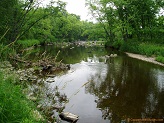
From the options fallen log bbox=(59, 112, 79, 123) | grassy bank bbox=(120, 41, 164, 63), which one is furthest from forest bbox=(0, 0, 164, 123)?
fallen log bbox=(59, 112, 79, 123)

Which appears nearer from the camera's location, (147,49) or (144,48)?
(147,49)

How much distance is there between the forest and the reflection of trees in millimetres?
4265

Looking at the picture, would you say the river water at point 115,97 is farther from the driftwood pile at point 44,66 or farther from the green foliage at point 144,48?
the green foliage at point 144,48

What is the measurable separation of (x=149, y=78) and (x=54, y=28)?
56816 millimetres

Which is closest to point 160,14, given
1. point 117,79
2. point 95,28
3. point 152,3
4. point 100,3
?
point 152,3

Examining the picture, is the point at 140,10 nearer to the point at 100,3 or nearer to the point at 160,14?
the point at 160,14

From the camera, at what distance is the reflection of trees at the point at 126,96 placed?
813 centimetres

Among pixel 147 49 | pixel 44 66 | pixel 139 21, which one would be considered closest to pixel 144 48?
pixel 147 49

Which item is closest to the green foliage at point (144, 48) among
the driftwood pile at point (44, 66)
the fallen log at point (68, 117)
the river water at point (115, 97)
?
the river water at point (115, 97)

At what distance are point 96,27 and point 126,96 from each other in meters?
42.1

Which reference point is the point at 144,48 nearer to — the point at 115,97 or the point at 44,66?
the point at 44,66

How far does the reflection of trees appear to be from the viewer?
320 inches

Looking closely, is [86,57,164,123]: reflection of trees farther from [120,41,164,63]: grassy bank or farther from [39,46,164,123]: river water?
[120,41,164,63]: grassy bank

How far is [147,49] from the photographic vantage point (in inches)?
1086
